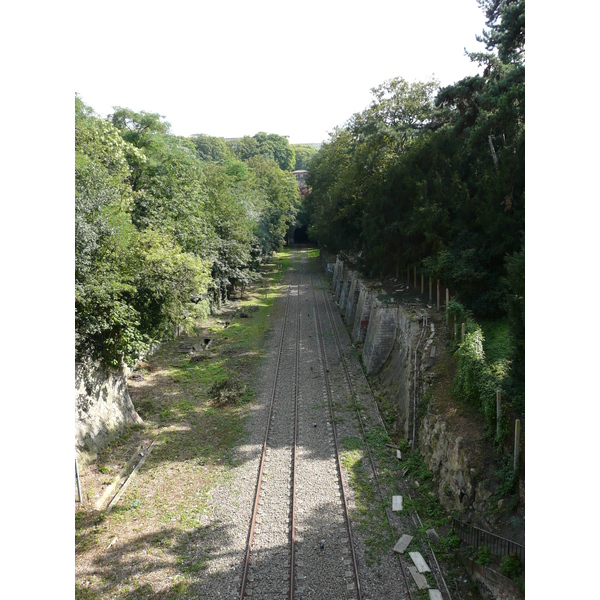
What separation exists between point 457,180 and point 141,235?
13967mm

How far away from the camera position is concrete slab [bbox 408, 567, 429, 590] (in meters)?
9.27

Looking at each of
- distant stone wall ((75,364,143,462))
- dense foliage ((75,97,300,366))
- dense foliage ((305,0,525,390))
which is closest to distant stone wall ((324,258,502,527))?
dense foliage ((305,0,525,390))

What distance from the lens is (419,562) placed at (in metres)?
9.84

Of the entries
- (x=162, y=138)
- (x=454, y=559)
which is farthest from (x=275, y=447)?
(x=162, y=138)

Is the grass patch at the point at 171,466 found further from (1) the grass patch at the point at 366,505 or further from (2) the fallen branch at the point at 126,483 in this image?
(1) the grass patch at the point at 366,505

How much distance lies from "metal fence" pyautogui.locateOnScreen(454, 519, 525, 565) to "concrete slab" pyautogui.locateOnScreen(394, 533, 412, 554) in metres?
1.10

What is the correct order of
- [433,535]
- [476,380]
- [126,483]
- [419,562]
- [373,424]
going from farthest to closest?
[373,424], [126,483], [476,380], [433,535], [419,562]

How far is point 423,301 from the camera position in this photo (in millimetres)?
22750

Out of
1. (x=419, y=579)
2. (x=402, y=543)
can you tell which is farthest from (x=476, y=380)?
(x=419, y=579)

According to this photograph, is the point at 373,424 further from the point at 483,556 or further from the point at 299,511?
the point at 483,556

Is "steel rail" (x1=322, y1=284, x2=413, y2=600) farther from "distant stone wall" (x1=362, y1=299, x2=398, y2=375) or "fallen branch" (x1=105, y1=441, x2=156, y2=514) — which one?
"fallen branch" (x1=105, y1=441, x2=156, y2=514)

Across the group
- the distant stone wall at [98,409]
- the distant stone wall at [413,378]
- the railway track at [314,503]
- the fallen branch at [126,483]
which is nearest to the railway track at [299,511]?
the railway track at [314,503]

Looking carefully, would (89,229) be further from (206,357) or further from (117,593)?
(206,357)
